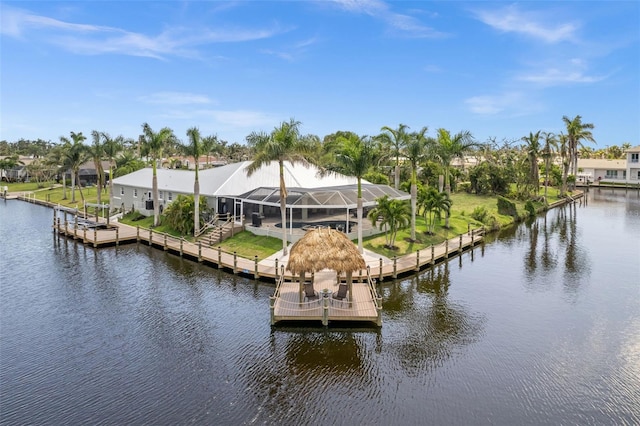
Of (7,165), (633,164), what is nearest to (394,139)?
(633,164)

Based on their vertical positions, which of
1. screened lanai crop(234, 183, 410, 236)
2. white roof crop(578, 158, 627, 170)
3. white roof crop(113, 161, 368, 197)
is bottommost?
screened lanai crop(234, 183, 410, 236)

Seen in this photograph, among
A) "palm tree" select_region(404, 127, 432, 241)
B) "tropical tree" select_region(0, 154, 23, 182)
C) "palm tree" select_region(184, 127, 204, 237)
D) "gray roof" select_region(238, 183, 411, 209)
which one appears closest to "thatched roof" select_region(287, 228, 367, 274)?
"gray roof" select_region(238, 183, 411, 209)

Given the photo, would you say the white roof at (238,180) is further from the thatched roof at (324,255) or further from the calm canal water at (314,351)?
the thatched roof at (324,255)

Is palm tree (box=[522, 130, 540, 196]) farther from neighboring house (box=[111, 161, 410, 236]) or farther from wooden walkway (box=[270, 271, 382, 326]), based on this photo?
wooden walkway (box=[270, 271, 382, 326])

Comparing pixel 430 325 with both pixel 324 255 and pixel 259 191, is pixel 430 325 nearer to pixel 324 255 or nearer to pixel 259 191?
pixel 324 255

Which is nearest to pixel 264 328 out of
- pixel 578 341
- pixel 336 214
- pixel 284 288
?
pixel 284 288

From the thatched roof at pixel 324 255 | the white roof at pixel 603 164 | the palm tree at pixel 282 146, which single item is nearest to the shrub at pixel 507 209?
the palm tree at pixel 282 146
